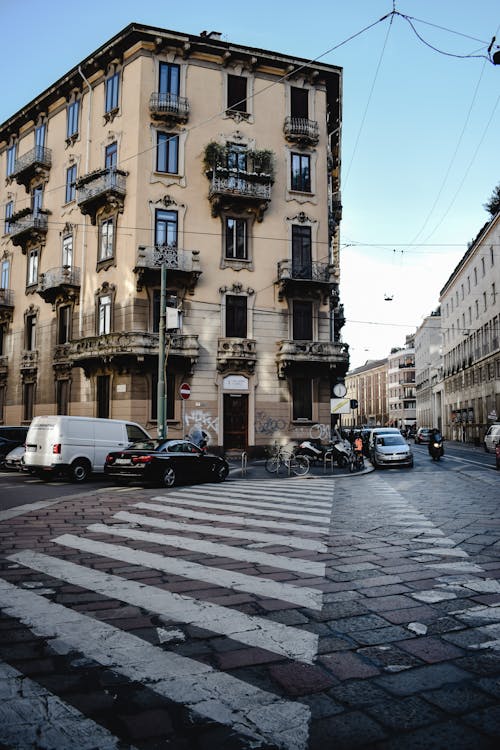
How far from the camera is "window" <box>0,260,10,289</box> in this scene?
36.5 m

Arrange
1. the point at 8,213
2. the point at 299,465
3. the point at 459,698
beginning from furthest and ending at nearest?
the point at 8,213 < the point at 299,465 < the point at 459,698

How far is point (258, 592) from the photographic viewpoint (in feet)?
16.3

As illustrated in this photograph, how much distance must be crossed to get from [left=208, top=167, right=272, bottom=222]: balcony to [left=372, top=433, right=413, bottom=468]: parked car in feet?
41.5

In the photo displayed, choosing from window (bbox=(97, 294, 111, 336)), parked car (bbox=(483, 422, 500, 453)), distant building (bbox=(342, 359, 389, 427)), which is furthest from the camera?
distant building (bbox=(342, 359, 389, 427))

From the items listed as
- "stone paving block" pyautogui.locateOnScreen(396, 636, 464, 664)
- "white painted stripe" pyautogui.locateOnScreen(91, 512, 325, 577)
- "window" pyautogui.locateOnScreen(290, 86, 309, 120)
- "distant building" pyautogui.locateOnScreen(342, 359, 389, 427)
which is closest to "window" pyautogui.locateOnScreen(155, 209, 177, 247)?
"window" pyautogui.locateOnScreen(290, 86, 309, 120)

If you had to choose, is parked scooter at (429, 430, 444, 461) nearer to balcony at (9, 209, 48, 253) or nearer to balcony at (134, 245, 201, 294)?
balcony at (134, 245, 201, 294)

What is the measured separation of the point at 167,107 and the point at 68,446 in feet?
60.4

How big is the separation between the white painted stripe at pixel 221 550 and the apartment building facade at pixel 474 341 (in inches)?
1556

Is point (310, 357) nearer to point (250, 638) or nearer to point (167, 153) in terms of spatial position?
point (167, 153)

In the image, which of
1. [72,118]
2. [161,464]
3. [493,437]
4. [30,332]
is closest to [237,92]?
[72,118]

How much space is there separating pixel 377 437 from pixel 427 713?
23565 millimetres

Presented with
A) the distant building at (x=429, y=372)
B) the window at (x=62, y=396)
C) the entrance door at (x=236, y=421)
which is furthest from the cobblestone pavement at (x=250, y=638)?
the distant building at (x=429, y=372)

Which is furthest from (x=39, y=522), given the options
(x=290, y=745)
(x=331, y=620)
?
(x=290, y=745)

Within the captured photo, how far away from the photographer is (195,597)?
4809 mm
